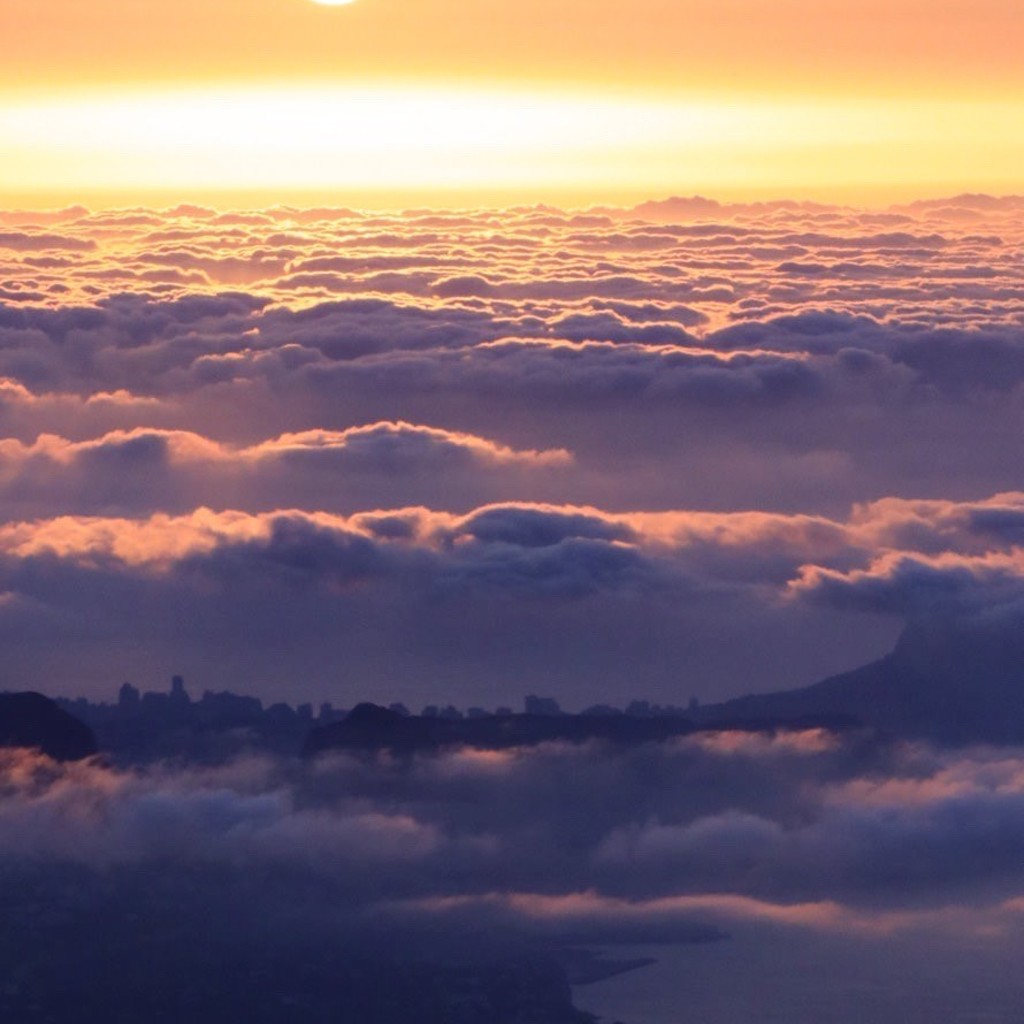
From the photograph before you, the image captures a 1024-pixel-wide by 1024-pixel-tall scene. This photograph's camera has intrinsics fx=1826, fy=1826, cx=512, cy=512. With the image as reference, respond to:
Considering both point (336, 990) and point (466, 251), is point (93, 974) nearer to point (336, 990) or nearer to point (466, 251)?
point (336, 990)

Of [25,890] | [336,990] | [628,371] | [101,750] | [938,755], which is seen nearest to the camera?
[336,990]

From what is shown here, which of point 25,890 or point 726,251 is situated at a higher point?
point 726,251

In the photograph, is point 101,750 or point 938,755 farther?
point 938,755

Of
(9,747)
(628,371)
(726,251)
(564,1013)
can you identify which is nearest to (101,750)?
(9,747)

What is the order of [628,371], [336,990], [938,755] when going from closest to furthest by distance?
[336,990], [938,755], [628,371]

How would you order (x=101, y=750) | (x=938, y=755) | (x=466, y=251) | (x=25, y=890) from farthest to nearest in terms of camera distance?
(x=466, y=251), (x=938, y=755), (x=101, y=750), (x=25, y=890)

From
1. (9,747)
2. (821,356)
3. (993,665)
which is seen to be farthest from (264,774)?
(821,356)

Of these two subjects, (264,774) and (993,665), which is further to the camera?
(993,665)

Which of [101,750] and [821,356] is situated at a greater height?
[821,356]

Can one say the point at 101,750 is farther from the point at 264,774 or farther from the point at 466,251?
the point at 466,251
